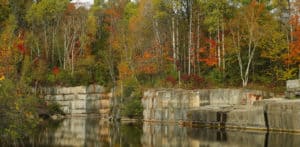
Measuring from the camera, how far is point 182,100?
44.0m

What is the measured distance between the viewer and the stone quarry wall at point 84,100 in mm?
56844

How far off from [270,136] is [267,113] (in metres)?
4.47

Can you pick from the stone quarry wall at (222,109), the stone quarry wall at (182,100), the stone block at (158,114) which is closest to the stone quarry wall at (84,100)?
the stone quarry wall at (222,109)

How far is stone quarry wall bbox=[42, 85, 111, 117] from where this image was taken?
56.8m

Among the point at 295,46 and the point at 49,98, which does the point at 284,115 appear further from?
the point at 49,98

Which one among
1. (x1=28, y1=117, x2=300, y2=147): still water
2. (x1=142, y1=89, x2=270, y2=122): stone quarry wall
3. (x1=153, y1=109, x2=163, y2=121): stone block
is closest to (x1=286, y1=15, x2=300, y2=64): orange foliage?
(x1=142, y1=89, x2=270, y2=122): stone quarry wall

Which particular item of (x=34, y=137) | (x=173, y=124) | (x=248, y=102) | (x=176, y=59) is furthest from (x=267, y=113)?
(x=176, y=59)

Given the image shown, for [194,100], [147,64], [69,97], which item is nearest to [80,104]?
[69,97]

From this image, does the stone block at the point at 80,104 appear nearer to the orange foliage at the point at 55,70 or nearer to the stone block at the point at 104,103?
the stone block at the point at 104,103

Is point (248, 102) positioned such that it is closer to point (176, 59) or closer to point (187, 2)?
point (176, 59)

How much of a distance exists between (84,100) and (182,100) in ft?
54.9

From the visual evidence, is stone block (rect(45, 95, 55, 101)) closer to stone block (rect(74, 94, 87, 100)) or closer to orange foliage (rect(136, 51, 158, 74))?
stone block (rect(74, 94, 87, 100))

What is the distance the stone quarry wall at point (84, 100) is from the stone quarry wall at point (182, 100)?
32.3ft

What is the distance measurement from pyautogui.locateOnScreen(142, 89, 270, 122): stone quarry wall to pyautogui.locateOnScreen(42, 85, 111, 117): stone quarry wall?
985cm
